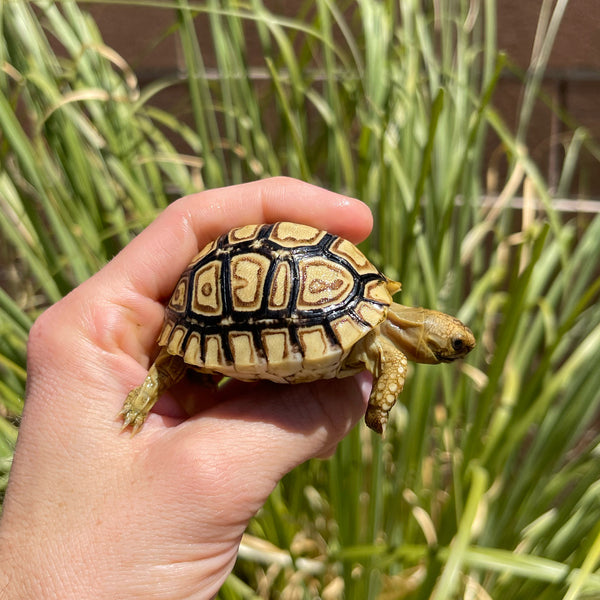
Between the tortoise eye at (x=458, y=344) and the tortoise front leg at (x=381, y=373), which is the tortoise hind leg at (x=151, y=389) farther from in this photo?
the tortoise eye at (x=458, y=344)

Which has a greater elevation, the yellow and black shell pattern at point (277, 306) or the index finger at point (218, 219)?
the index finger at point (218, 219)

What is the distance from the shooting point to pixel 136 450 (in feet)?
1.74

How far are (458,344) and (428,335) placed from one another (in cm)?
3

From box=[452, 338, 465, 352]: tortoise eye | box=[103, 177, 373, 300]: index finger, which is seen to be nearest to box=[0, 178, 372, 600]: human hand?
box=[103, 177, 373, 300]: index finger

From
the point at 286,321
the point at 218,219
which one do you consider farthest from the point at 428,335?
the point at 218,219

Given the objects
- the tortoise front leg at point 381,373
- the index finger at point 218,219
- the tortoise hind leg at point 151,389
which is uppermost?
the index finger at point 218,219

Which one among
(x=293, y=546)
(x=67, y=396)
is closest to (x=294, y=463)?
(x=67, y=396)

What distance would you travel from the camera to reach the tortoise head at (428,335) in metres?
0.61

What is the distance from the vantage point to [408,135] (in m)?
0.82

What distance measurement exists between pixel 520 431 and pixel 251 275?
409mm

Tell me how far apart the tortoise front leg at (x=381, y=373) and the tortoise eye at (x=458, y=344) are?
59mm

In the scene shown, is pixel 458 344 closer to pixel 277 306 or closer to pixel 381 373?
pixel 381 373

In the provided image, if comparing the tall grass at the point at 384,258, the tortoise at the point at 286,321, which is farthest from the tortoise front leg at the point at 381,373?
the tall grass at the point at 384,258

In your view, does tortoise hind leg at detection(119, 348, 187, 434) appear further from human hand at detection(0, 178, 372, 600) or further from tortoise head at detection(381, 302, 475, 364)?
tortoise head at detection(381, 302, 475, 364)
